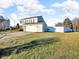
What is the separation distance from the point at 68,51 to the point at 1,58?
6931 mm

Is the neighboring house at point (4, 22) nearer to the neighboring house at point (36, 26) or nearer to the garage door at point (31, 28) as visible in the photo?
the neighboring house at point (36, 26)

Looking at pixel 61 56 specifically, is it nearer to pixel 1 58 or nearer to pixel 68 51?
pixel 68 51

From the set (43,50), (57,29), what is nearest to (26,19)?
(57,29)

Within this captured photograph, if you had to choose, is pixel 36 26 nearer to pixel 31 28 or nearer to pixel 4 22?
pixel 31 28

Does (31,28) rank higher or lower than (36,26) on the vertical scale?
lower

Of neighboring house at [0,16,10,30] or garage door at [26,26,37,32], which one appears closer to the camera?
garage door at [26,26,37,32]

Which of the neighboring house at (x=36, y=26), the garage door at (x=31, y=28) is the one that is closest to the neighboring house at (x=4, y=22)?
the neighboring house at (x=36, y=26)

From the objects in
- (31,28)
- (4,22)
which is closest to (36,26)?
(31,28)

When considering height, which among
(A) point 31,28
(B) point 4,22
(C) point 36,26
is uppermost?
(B) point 4,22

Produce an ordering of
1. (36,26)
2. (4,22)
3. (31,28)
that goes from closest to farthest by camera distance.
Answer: (36,26), (31,28), (4,22)

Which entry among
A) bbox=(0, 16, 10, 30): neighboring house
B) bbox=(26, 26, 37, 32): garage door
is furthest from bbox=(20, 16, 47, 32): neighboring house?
bbox=(0, 16, 10, 30): neighboring house

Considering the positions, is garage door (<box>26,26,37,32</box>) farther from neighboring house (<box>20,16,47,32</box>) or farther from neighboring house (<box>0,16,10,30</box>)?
neighboring house (<box>0,16,10,30</box>)

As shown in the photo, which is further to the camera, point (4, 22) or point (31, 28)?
point (4, 22)

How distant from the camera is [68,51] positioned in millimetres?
18172
